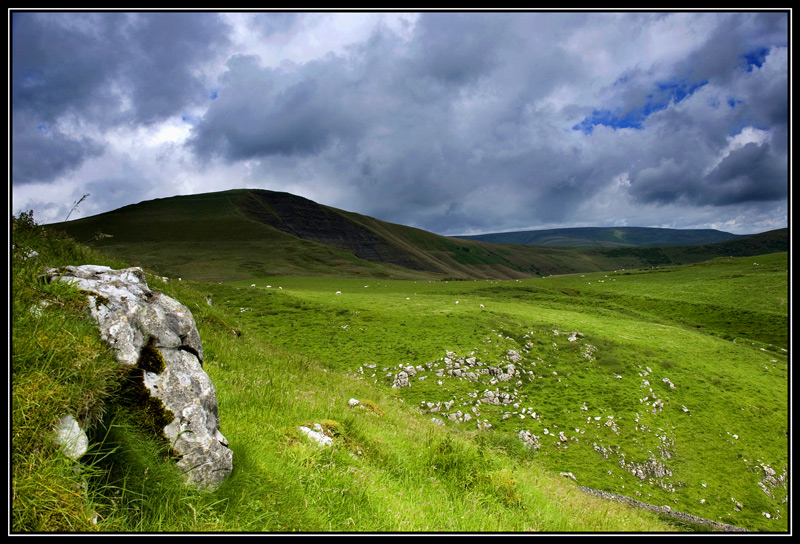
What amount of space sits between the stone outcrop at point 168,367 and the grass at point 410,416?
214 millimetres

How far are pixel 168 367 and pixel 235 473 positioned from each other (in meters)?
1.82

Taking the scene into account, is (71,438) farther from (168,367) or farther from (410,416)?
(410,416)

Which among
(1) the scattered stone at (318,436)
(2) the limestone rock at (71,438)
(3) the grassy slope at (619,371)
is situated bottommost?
(3) the grassy slope at (619,371)

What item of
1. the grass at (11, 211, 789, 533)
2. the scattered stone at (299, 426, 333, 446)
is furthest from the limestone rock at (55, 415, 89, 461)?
the scattered stone at (299, 426, 333, 446)

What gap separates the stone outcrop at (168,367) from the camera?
15.0 feet

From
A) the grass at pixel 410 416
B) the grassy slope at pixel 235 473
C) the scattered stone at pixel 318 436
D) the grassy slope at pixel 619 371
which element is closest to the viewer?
the grassy slope at pixel 235 473

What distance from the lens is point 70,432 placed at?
378 centimetres

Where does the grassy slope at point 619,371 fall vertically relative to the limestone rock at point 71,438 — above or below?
below

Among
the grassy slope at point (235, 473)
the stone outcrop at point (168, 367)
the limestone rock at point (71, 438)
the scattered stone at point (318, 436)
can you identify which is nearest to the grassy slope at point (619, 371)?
the grassy slope at point (235, 473)

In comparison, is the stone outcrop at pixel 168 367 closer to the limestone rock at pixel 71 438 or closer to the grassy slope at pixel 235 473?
the grassy slope at pixel 235 473

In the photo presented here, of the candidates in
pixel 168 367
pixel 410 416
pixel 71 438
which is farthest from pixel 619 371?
pixel 71 438

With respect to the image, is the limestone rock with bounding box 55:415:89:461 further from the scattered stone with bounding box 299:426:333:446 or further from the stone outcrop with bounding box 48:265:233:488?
the scattered stone with bounding box 299:426:333:446

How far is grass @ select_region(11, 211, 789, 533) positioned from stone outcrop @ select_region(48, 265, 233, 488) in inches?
8.4

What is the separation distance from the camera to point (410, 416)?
46.8ft
